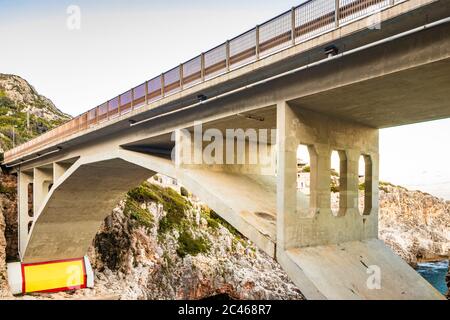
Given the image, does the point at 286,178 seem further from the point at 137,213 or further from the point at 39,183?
the point at 137,213

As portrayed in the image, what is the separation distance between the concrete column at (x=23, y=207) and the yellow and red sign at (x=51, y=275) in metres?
1.49

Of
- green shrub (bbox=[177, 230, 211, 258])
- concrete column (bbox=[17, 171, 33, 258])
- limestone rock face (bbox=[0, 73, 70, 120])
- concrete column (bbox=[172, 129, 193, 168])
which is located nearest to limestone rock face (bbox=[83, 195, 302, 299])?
green shrub (bbox=[177, 230, 211, 258])

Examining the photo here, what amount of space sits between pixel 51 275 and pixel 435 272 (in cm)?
5434

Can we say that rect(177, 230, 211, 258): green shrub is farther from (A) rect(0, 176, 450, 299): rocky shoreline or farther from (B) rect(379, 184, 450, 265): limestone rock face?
(B) rect(379, 184, 450, 265): limestone rock face

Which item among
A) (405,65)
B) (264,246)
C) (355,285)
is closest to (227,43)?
(405,65)

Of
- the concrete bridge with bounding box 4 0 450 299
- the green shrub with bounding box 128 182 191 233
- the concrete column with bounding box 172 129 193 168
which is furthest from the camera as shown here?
the green shrub with bounding box 128 182 191 233

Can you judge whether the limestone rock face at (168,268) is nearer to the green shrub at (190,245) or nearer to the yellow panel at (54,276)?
the green shrub at (190,245)

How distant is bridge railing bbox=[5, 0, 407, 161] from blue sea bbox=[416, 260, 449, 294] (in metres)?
47.1

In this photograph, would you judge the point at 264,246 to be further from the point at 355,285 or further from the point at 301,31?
the point at 301,31

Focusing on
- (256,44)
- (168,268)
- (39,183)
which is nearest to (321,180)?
(256,44)

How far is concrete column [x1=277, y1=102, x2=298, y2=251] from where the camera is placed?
884 centimetres

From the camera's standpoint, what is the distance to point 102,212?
28891 mm

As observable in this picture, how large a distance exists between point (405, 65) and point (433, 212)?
8012 centimetres

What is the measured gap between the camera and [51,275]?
2862 centimetres
